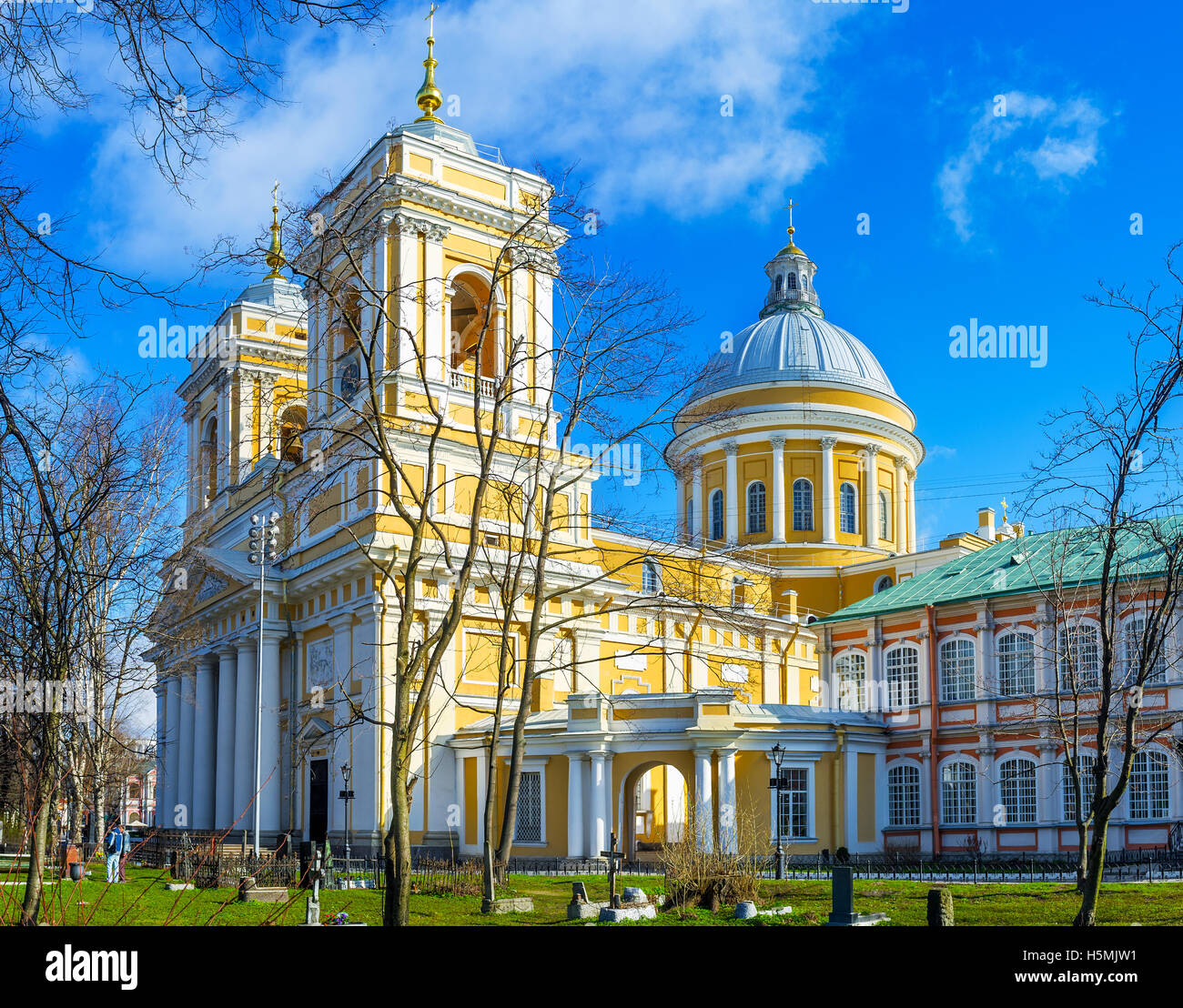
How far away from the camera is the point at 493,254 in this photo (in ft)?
129

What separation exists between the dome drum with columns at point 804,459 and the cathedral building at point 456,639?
1.71m

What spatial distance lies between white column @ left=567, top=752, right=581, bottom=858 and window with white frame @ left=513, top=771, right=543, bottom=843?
1.20 m

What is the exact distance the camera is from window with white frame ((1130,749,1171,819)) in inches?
1351

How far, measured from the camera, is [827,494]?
179 ft

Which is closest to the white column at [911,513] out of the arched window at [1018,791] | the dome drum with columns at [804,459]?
the dome drum with columns at [804,459]

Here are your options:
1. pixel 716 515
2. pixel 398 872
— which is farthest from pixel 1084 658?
pixel 398 872

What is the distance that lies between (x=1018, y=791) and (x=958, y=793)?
188cm

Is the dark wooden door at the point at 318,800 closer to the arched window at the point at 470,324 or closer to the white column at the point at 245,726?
the white column at the point at 245,726

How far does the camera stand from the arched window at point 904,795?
1517 inches

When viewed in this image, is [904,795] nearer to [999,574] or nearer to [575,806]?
[999,574]

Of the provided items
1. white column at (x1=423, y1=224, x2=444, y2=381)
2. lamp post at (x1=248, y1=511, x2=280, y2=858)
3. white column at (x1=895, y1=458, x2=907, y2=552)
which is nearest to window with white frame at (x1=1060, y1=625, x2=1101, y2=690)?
white column at (x1=423, y1=224, x2=444, y2=381)

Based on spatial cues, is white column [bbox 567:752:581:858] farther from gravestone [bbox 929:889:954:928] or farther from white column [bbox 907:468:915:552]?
white column [bbox 907:468:915:552]
